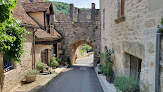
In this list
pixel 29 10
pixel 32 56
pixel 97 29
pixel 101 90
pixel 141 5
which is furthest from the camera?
pixel 97 29

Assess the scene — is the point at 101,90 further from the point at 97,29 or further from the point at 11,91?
the point at 97,29

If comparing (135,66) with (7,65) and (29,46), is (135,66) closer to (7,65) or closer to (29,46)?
(7,65)

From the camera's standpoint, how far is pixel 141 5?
3.10 m

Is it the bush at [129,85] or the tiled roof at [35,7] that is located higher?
the tiled roof at [35,7]

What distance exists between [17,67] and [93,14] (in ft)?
29.4

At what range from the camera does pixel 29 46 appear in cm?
764

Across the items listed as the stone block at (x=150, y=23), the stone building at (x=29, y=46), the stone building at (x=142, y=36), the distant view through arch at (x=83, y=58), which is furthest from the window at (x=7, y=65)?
the distant view through arch at (x=83, y=58)

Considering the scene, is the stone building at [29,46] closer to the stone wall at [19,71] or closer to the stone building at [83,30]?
the stone wall at [19,71]

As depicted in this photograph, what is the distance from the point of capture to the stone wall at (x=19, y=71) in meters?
5.73

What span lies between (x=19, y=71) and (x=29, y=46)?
1.46m

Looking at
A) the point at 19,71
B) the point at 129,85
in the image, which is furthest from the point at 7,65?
the point at 129,85

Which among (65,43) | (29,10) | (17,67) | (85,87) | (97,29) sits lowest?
(85,87)

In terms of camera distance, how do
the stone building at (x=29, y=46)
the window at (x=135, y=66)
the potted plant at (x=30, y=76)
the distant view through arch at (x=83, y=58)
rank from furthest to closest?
the distant view through arch at (x=83, y=58), the potted plant at (x=30, y=76), the stone building at (x=29, y=46), the window at (x=135, y=66)

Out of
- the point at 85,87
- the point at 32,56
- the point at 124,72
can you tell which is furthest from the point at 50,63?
the point at 124,72
